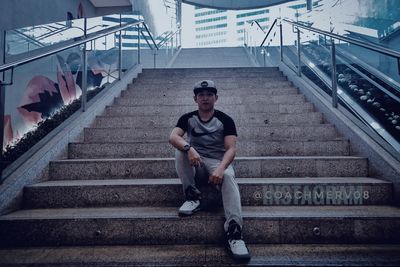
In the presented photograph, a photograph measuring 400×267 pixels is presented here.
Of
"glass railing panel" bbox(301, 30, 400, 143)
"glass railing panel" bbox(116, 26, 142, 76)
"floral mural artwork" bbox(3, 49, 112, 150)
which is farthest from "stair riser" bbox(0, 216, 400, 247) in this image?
"glass railing panel" bbox(116, 26, 142, 76)

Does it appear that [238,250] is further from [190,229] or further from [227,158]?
[227,158]

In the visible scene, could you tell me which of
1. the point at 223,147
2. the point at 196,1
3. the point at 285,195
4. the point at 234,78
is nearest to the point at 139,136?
the point at 223,147

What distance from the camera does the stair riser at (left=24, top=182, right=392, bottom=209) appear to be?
7.59 ft

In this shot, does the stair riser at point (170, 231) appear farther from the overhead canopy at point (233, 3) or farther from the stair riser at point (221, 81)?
the overhead canopy at point (233, 3)

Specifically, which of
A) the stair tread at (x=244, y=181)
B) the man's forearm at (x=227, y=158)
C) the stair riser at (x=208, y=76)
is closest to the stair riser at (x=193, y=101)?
the stair riser at (x=208, y=76)

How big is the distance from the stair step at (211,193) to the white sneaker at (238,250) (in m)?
0.47

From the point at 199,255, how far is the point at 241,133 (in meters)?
1.88

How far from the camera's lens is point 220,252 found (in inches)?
74.6

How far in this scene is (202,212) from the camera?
218 cm

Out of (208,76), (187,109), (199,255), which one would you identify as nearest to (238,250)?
(199,255)

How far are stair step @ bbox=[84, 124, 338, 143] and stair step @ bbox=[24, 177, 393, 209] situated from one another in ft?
3.25

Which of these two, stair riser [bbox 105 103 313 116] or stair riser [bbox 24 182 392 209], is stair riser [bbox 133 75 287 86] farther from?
stair riser [bbox 24 182 392 209]

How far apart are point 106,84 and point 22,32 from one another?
1496mm

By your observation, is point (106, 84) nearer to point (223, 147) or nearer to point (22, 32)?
point (22, 32)
